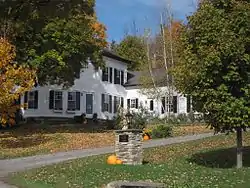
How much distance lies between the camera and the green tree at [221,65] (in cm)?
1371

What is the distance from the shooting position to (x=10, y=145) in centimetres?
2388

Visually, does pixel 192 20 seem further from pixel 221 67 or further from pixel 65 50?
pixel 65 50

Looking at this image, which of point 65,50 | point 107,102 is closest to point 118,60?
point 107,102

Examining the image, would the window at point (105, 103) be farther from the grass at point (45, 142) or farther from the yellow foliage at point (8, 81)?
the yellow foliage at point (8, 81)

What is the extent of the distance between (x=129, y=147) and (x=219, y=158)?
3313mm

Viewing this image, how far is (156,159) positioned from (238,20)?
652 centimetres

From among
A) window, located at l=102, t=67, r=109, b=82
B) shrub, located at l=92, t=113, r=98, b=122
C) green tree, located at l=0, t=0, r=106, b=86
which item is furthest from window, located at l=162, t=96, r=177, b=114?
green tree, located at l=0, t=0, r=106, b=86

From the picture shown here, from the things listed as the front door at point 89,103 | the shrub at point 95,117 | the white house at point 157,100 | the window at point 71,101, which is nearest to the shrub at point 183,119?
the white house at point 157,100

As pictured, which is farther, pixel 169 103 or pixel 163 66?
pixel 163 66

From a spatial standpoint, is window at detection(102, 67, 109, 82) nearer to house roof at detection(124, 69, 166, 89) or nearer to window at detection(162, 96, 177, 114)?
house roof at detection(124, 69, 166, 89)

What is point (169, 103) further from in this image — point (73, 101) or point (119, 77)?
point (73, 101)

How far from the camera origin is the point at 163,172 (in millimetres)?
13867

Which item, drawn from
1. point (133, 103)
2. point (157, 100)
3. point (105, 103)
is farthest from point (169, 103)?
point (133, 103)

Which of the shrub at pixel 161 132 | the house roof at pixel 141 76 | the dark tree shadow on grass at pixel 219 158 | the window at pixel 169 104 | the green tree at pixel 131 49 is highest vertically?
the green tree at pixel 131 49
